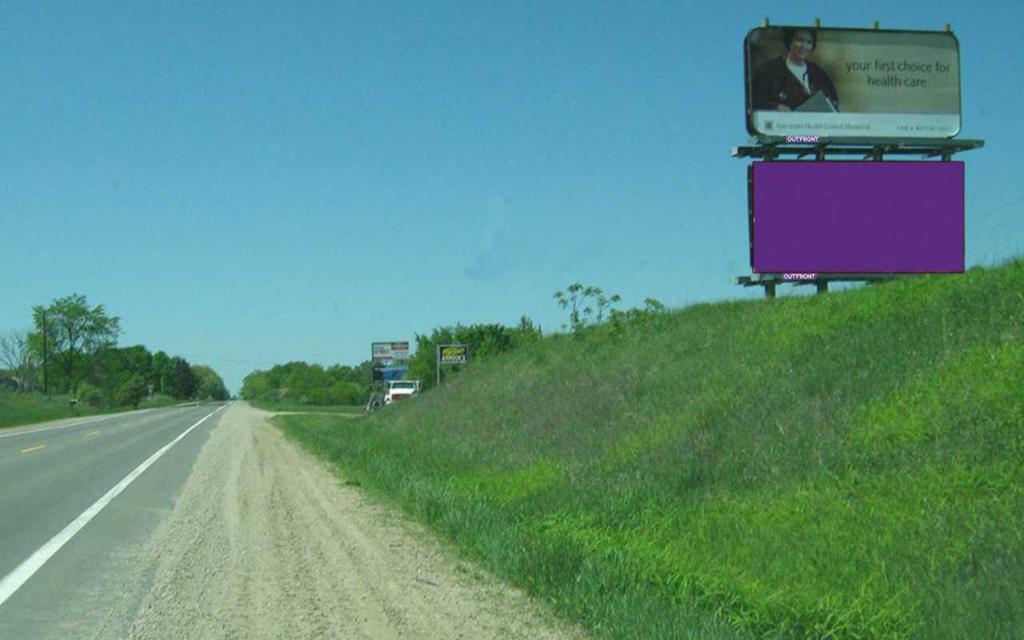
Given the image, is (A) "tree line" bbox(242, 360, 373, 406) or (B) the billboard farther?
(A) "tree line" bbox(242, 360, 373, 406)

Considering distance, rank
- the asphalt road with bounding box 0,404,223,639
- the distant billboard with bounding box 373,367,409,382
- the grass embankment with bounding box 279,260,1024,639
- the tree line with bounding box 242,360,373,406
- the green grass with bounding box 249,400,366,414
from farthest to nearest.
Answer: the tree line with bounding box 242,360,373,406, the distant billboard with bounding box 373,367,409,382, the green grass with bounding box 249,400,366,414, the asphalt road with bounding box 0,404,223,639, the grass embankment with bounding box 279,260,1024,639

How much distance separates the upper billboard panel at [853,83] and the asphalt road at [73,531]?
543 inches

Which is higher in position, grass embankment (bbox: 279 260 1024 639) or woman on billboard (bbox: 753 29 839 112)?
woman on billboard (bbox: 753 29 839 112)

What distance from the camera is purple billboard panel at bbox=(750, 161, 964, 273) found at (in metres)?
22.1

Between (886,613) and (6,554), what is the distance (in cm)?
869

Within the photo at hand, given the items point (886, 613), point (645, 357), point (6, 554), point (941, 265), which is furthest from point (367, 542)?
point (941, 265)

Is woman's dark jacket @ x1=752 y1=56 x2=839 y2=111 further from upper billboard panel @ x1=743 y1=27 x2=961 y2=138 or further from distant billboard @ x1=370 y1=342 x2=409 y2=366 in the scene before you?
distant billboard @ x1=370 y1=342 x2=409 y2=366

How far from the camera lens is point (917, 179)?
22281 mm

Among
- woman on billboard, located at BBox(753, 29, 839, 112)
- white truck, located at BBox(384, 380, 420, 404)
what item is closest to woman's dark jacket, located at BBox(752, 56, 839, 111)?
woman on billboard, located at BBox(753, 29, 839, 112)

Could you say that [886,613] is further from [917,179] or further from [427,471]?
[917,179]

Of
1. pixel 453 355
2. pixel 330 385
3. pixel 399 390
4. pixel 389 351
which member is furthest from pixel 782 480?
pixel 330 385

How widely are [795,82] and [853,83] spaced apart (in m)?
1.30

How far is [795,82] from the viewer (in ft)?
75.4

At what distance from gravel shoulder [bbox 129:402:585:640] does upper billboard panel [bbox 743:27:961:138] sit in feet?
39.7
